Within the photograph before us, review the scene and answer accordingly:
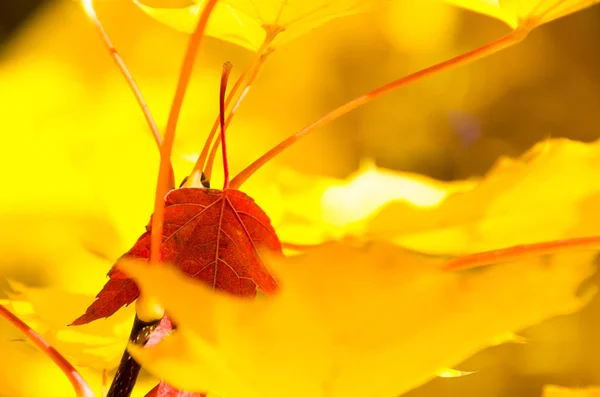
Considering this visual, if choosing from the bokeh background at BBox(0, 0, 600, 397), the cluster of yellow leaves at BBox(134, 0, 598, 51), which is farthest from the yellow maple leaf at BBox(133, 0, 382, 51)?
the bokeh background at BBox(0, 0, 600, 397)

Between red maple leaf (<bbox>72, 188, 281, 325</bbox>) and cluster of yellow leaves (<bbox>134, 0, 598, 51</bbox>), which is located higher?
cluster of yellow leaves (<bbox>134, 0, 598, 51</bbox>)

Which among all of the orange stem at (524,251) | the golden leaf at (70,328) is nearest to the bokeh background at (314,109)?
the golden leaf at (70,328)

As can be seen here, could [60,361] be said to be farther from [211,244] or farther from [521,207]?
[521,207]

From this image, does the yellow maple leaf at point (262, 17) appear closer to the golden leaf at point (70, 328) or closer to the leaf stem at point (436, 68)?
the leaf stem at point (436, 68)

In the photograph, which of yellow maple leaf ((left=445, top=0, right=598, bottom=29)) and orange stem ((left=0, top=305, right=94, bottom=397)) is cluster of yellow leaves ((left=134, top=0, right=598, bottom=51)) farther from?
orange stem ((left=0, top=305, right=94, bottom=397))

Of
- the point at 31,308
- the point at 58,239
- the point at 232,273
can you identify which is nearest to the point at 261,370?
the point at 232,273

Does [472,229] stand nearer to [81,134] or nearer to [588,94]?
[81,134]
